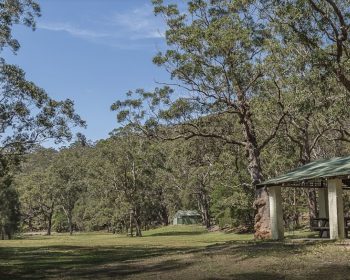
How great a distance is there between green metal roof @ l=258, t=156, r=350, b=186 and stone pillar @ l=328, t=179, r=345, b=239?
48 centimetres

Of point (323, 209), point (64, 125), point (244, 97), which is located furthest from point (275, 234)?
point (64, 125)

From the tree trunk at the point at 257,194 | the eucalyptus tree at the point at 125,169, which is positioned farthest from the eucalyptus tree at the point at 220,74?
the eucalyptus tree at the point at 125,169

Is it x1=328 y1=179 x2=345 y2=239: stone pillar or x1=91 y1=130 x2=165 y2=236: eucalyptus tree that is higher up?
x1=91 y1=130 x2=165 y2=236: eucalyptus tree

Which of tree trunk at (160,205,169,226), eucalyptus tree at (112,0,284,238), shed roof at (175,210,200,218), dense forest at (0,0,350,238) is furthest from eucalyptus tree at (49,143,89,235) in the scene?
eucalyptus tree at (112,0,284,238)

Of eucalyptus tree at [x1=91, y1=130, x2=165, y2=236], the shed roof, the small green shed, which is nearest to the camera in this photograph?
eucalyptus tree at [x1=91, y1=130, x2=165, y2=236]

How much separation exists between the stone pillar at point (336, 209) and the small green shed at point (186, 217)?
66144 mm

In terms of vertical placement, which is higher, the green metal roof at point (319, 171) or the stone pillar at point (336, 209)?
the green metal roof at point (319, 171)

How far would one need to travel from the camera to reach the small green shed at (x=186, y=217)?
83.2 m

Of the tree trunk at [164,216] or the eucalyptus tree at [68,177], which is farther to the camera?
the tree trunk at [164,216]

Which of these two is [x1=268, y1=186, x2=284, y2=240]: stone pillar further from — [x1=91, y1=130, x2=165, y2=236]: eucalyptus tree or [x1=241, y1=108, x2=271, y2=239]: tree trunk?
[x1=91, y1=130, x2=165, y2=236]: eucalyptus tree

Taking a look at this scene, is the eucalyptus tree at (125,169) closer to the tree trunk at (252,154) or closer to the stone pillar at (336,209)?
the tree trunk at (252,154)

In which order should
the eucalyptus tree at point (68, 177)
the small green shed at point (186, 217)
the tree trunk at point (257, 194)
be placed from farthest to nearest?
the small green shed at point (186, 217)
the eucalyptus tree at point (68, 177)
the tree trunk at point (257, 194)

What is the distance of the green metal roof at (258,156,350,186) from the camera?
1675 cm

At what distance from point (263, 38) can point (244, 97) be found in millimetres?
3052
